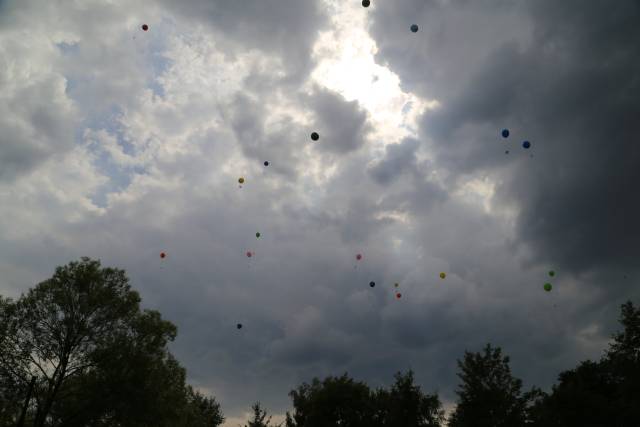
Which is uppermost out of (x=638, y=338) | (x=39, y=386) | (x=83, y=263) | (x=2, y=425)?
(x=83, y=263)

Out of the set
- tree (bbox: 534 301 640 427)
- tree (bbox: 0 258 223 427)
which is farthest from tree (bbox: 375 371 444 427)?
tree (bbox: 0 258 223 427)

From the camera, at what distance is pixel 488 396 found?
1005 inches

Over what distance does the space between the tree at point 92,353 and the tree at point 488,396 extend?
798 inches

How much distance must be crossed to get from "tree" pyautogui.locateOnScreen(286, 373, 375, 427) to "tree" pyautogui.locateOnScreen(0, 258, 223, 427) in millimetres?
20174

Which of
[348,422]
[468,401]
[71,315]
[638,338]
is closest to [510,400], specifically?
[468,401]

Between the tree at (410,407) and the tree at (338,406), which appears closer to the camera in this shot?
the tree at (410,407)

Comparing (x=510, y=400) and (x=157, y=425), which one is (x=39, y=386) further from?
(x=510, y=400)

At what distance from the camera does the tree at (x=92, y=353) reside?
→ 2573cm

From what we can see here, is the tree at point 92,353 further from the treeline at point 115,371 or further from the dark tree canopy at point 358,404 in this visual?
the dark tree canopy at point 358,404

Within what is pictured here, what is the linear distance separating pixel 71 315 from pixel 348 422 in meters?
30.4

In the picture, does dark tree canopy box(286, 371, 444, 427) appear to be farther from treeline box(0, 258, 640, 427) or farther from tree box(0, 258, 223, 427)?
tree box(0, 258, 223, 427)

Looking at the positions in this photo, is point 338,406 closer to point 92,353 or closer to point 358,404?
point 358,404

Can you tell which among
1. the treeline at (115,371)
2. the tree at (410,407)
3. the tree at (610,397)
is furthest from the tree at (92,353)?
the tree at (610,397)

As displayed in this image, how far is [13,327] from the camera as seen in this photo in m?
26.0
